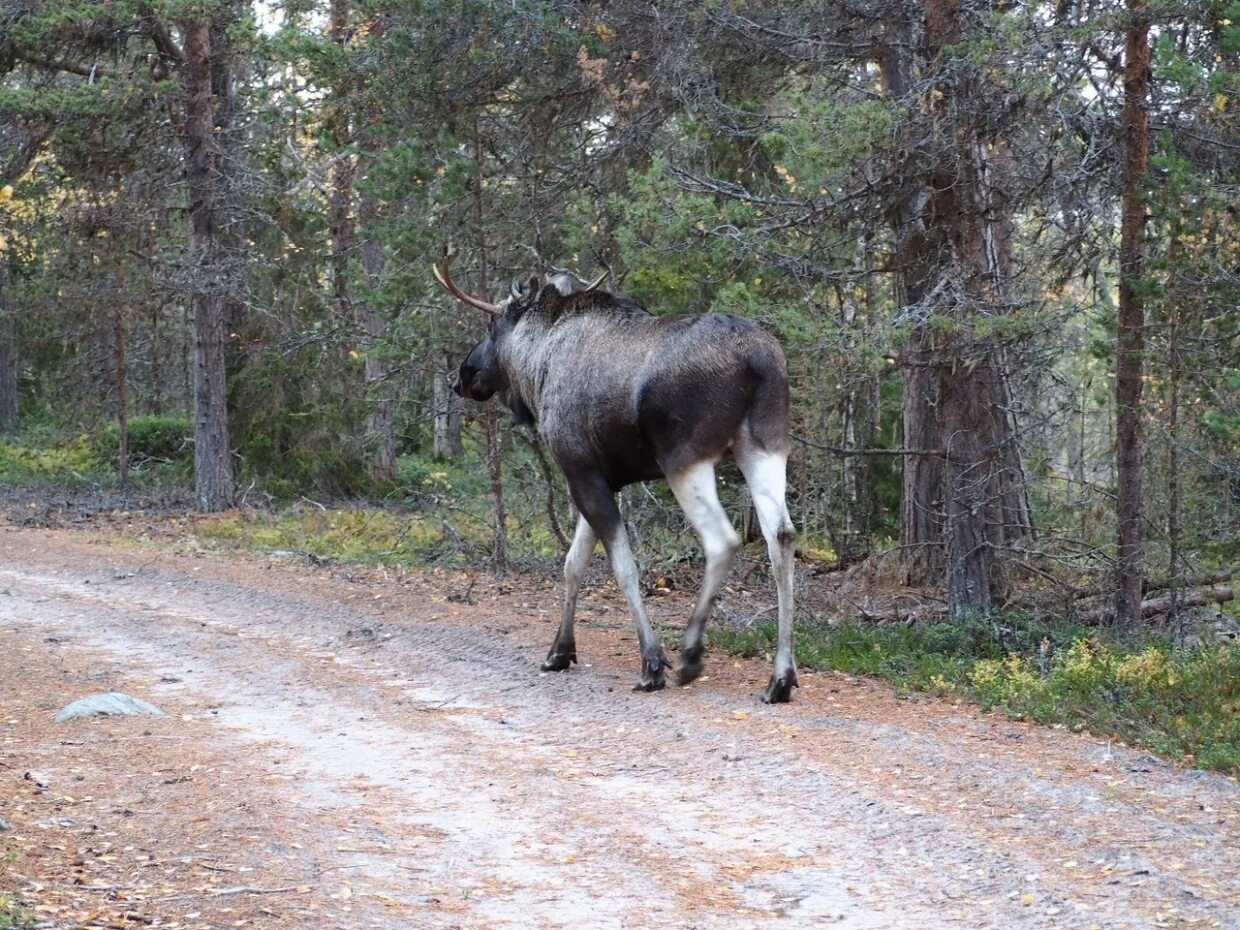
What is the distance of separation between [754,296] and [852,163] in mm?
1363

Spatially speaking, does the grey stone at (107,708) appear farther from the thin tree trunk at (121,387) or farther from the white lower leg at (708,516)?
the thin tree trunk at (121,387)

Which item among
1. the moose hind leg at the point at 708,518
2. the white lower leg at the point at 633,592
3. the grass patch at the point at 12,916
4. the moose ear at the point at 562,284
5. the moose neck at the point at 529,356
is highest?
the moose ear at the point at 562,284

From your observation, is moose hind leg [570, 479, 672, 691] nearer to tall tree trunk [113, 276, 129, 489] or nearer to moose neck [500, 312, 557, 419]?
moose neck [500, 312, 557, 419]

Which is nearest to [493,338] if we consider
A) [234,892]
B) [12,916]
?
[234,892]

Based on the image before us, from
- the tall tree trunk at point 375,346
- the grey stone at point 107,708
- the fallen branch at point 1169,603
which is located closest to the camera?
the grey stone at point 107,708

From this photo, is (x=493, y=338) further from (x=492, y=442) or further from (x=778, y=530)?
(x=492, y=442)

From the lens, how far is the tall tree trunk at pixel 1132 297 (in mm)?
10727

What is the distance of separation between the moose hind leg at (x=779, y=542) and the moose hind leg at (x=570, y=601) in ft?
5.52

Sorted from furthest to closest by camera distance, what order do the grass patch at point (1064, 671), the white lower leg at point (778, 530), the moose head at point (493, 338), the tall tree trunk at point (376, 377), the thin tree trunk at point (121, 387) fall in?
1. the thin tree trunk at point (121, 387)
2. the tall tree trunk at point (376, 377)
3. the moose head at point (493, 338)
4. the white lower leg at point (778, 530)
5. the grass patch at point (1064, 671)

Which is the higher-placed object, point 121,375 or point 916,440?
point 121,375

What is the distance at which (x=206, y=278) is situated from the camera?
71.9 ft

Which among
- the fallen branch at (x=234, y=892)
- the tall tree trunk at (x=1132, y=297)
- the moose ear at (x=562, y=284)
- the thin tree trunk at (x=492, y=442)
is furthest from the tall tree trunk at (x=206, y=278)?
the fallen branch at (x=234, y=892)

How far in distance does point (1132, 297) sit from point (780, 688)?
430cm

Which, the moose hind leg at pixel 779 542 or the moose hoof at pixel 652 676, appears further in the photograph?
the moose hoof at pixel 652 676
